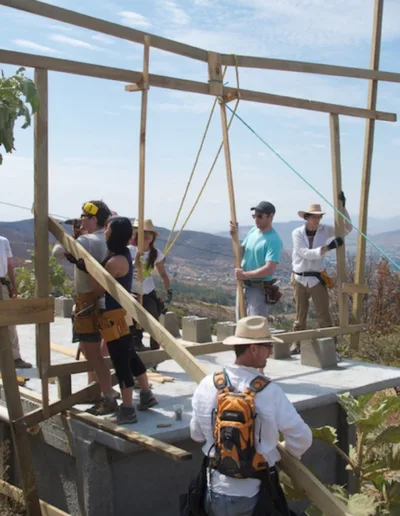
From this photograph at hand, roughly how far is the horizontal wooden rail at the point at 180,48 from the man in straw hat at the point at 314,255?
1.30 m

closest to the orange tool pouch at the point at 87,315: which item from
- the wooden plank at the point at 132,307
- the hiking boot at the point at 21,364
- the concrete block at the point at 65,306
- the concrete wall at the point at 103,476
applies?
the wooden plank at the point at 132,307

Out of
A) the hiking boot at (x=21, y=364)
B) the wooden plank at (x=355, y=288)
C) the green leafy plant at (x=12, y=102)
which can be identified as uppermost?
the green leafy plant at (x=12, y=102)

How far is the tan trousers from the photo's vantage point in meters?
7.61

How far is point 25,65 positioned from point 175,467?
315cm

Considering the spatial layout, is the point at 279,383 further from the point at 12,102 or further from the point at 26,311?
the point at 12,102

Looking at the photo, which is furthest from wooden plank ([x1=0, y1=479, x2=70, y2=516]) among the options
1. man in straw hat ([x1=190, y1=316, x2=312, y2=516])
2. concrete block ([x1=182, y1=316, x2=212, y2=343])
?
concrete block ([x1=182, y1=316, x2=212, y2=343])

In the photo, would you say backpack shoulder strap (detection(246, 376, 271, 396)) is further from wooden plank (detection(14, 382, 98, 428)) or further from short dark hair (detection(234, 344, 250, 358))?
wooden plank (detection(14, 382, 98, 428))

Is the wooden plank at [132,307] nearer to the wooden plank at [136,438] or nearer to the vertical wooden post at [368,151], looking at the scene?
the wooden plank at [136,438]

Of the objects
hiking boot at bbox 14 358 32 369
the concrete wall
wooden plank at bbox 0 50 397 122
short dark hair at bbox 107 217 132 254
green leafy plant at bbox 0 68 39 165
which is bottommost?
the concrete wall

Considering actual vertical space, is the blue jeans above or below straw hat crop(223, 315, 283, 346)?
below

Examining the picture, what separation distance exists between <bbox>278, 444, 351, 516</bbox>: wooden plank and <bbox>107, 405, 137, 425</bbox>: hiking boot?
1582 millimetres

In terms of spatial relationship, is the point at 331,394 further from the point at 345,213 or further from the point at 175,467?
the point at 345,213

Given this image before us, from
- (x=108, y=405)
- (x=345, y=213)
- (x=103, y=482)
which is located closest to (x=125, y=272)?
(x=108, y=405)

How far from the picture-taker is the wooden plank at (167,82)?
509 centimetres
